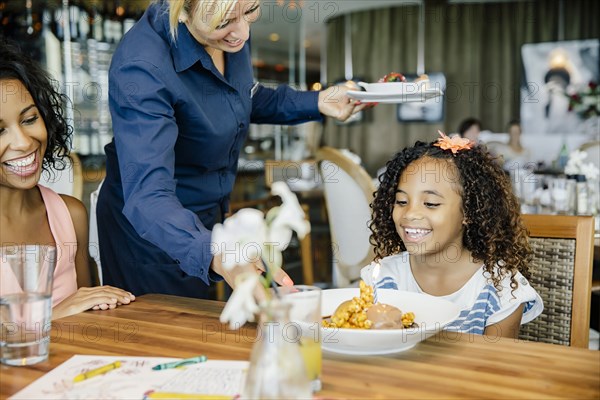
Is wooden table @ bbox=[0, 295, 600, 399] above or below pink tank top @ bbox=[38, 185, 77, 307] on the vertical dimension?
below

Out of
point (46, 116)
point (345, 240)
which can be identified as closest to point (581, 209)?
point (345, 240)

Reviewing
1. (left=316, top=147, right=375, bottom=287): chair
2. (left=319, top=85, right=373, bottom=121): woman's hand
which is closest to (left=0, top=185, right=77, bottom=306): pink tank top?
(left=319, top=85, right=373, bottom=121): woman's hand

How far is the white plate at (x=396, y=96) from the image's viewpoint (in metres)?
1.82

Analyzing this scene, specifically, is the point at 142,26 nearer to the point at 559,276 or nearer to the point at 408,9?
the point at 559,276

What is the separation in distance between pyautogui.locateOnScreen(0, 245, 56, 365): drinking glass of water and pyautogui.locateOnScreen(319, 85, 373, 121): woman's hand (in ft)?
3.86

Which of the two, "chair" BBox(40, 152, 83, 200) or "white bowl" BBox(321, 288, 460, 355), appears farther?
"chair" BBox(40, 152, 83, 200)

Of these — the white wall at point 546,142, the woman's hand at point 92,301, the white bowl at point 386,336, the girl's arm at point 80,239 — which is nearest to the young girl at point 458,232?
the white bowl at point 386,336

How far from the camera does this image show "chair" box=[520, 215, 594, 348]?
5.17ft

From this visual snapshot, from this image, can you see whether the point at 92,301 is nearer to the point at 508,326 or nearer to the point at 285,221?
the point at 285,221

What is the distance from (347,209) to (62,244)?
1.85 metres

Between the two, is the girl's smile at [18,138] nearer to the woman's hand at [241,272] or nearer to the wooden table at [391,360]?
the wooden table at [391,360]

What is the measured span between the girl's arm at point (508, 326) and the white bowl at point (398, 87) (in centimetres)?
66

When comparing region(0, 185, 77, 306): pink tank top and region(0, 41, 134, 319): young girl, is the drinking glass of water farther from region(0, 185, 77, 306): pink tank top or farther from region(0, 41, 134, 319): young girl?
region(0, 185, 77, 306): pink tank top

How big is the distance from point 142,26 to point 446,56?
27.3 feet
